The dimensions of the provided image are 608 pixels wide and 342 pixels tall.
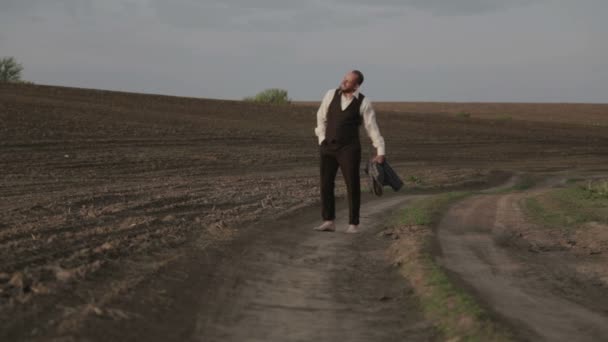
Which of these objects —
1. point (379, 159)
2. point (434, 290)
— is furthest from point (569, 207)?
point (434, 290)

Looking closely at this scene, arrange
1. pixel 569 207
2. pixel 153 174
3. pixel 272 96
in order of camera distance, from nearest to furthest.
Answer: pixel 569 207, pixel 153 174, pixel 272 96

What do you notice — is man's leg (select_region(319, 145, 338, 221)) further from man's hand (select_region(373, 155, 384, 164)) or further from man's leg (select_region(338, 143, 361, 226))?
man's hand (select_region(373, 155, 384, 164))

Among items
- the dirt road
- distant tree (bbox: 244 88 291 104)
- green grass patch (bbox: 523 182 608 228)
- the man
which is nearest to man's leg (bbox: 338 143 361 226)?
the man

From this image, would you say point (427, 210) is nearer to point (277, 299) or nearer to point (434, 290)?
point (434, 290)

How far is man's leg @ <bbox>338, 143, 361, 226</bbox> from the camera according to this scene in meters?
9.39

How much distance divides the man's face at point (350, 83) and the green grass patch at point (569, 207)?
3966 mm

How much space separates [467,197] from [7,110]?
18747 millimetres

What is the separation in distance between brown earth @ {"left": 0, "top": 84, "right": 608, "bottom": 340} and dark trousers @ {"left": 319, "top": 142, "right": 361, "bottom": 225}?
0.92 metres

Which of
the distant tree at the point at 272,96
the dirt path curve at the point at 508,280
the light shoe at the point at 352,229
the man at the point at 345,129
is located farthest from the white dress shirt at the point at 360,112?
the distant tree at the point at 272,96

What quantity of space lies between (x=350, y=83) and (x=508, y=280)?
3.04 metres

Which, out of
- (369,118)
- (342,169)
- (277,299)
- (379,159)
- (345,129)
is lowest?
(277,299)

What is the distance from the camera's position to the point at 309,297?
20.1 ft

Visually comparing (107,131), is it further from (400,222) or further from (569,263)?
(569,263)

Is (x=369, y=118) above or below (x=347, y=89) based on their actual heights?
below
